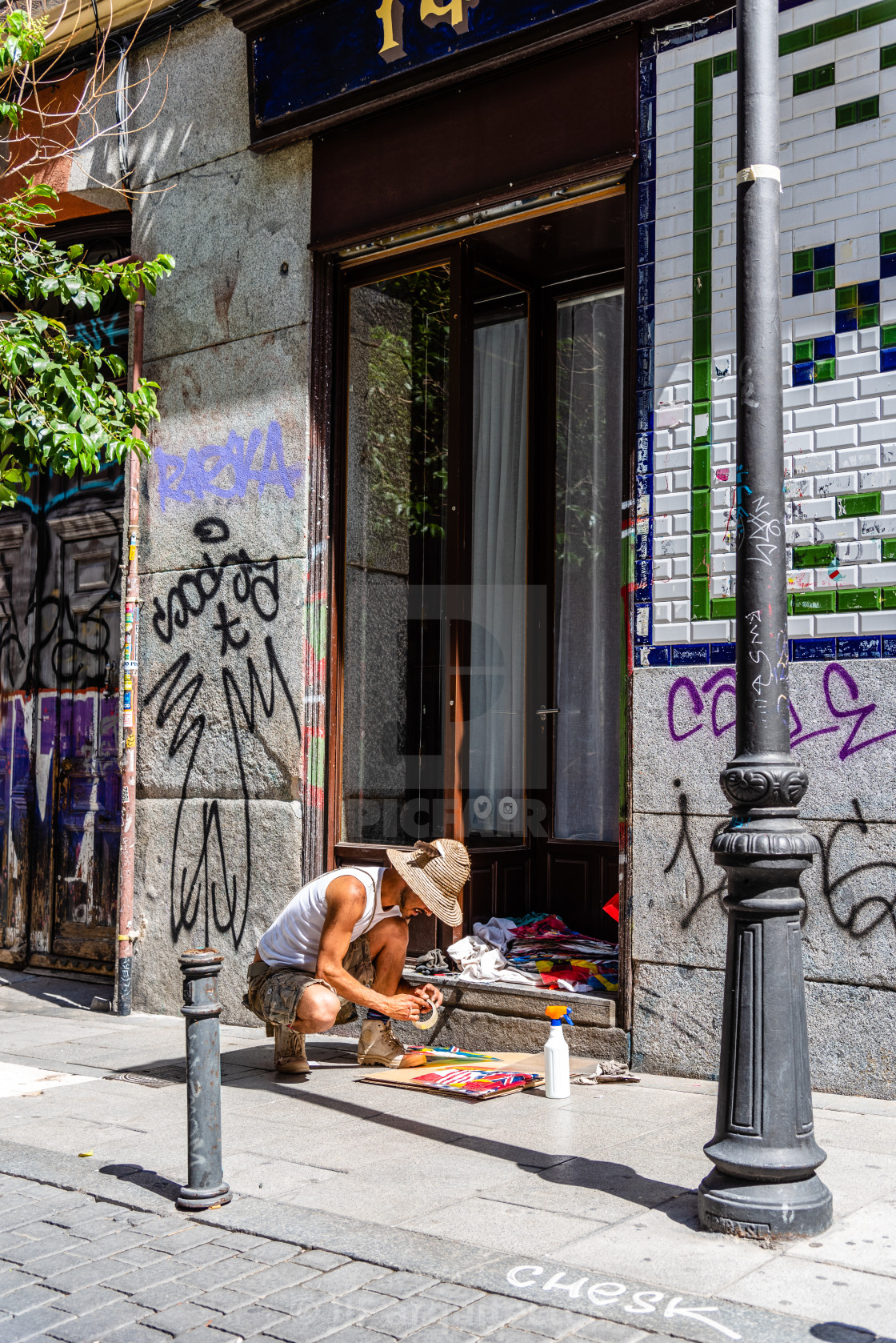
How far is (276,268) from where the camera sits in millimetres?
7707

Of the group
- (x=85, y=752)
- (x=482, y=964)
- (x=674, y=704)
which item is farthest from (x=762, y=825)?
(x=85, y=752)

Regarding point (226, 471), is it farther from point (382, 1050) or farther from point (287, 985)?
point (382, 1050)

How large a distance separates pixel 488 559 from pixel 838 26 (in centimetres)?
325

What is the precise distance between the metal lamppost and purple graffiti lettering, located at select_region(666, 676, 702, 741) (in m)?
1.97

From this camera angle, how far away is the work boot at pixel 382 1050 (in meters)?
6.09

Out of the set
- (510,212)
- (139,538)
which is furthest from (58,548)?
(510,212)

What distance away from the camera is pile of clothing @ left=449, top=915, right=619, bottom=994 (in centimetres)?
641

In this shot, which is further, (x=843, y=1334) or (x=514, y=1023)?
(x=514, y=1023)

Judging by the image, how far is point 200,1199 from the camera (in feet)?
13.4

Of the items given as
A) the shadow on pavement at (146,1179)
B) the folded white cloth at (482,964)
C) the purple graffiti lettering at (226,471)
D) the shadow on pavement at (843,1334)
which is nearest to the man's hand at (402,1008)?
the folded white cloth at (482,964)

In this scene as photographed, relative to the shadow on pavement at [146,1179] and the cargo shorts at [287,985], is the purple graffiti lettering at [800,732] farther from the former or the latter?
the shadow on pavement at [146,1179]

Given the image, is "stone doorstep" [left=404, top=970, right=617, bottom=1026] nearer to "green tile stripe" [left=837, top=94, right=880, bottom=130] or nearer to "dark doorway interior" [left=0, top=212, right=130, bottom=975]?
"dark doorway interior" [left=0, top=212, right=130, bottom=975]

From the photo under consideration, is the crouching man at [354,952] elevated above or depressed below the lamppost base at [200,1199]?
above

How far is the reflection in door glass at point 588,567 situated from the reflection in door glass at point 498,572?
0.24m
